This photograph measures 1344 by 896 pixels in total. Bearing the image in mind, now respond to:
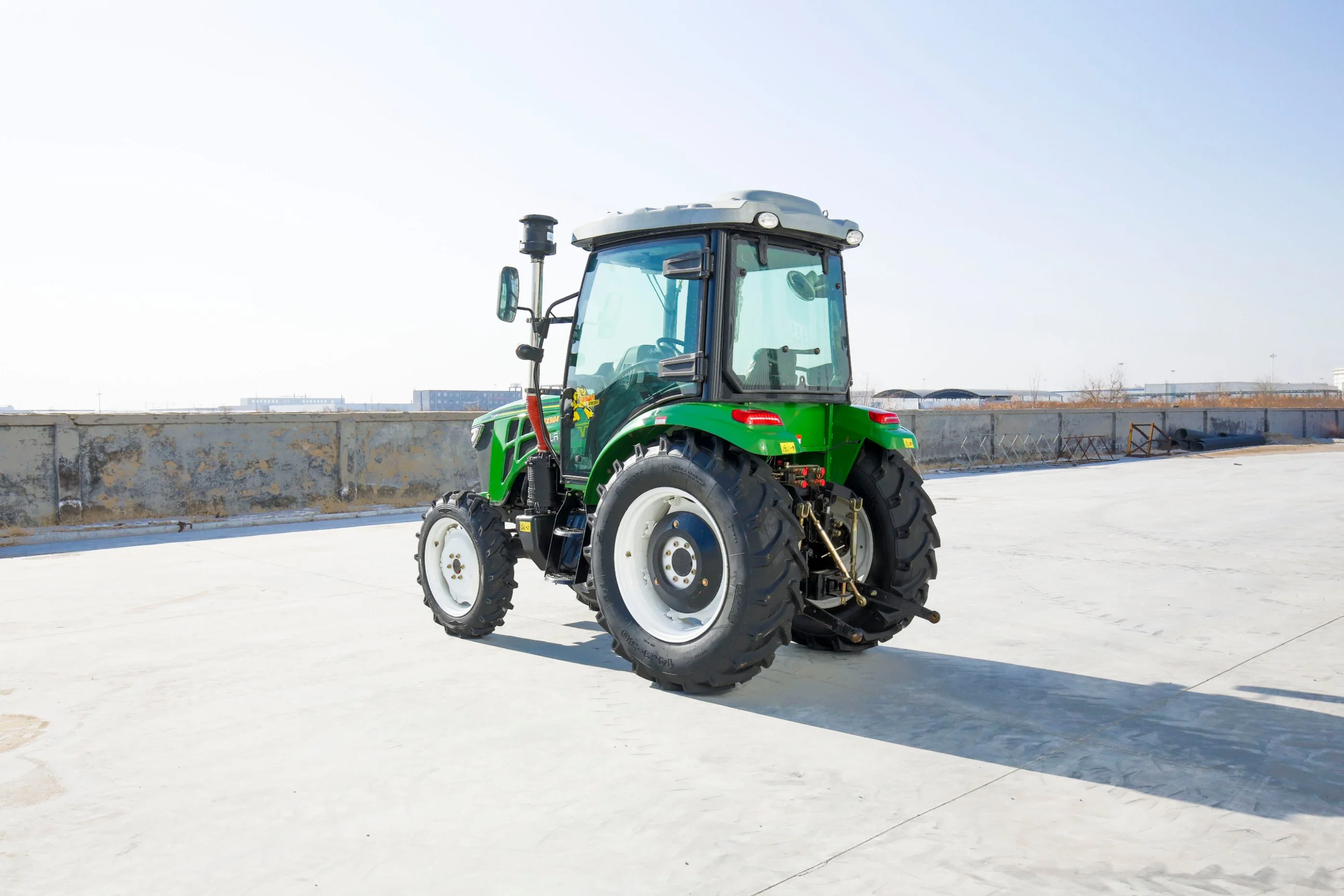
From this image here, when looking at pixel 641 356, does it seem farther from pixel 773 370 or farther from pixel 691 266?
pixel 773 370

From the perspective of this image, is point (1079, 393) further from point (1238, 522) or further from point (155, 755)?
point (155, 755)

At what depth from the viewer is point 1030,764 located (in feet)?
14.8

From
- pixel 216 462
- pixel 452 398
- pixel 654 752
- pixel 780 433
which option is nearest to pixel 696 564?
pixel 780 433

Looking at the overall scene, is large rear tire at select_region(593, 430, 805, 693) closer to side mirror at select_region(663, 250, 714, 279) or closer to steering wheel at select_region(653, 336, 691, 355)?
steering wheel at select_region(653, 336, 691, 355)

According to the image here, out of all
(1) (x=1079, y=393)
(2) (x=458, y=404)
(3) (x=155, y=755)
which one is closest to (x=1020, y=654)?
A: (3) (x=155, y=755)

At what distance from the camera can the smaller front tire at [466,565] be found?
6.71 m

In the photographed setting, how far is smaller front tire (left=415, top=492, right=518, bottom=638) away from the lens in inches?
264

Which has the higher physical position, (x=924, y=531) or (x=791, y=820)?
(x=924, y=531)

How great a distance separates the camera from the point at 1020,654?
6.53 m

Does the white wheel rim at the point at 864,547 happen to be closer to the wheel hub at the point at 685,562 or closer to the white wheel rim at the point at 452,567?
the wheel hub at the point at 685,562

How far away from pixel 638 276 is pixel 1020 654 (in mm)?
3352

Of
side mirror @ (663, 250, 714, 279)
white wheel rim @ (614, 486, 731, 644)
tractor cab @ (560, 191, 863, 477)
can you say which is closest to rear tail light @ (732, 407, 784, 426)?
tractor cab @ (560, 191, 863, 477)

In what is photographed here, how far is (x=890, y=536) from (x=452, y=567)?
296cm

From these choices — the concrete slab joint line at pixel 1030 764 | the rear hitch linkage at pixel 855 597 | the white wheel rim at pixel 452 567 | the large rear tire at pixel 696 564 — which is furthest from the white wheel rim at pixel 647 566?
the concrete slab joint line at pixel 1030 764
